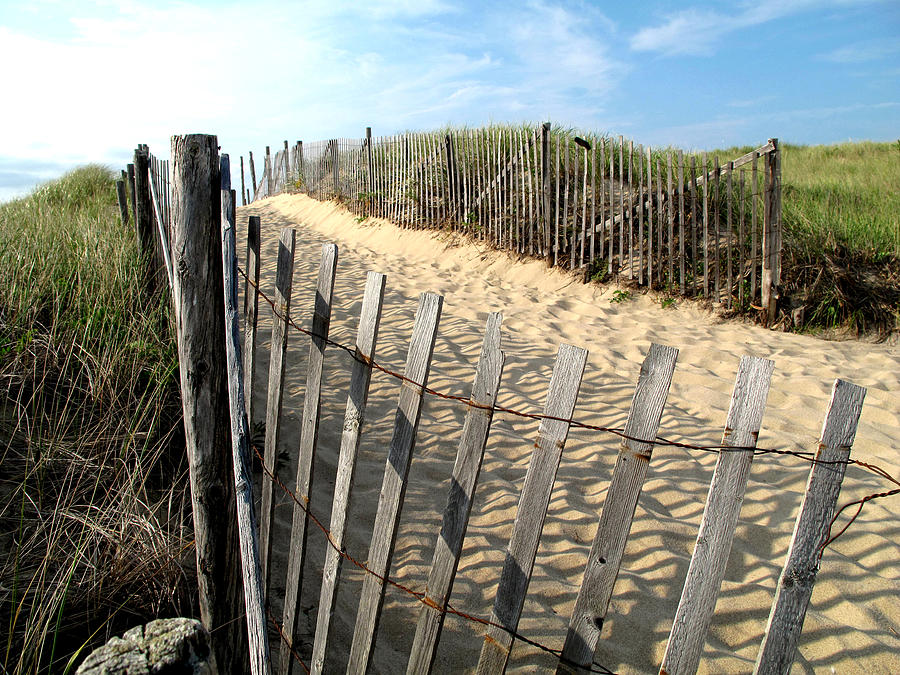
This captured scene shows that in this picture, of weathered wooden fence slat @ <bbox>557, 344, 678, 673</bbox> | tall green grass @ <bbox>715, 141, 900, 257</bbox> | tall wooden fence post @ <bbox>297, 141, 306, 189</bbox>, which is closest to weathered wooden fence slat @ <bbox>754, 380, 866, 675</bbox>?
weathered wooden fence slat @ <bbox>557, 344, 678, 673</bbox>

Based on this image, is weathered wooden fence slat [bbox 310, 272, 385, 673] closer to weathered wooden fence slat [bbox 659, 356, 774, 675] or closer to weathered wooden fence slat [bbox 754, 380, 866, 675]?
weathered wooden fence slat [bbox 659, 356, 774, 675]

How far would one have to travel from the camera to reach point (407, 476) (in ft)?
5.74

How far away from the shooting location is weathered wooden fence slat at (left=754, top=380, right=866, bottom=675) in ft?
3.99

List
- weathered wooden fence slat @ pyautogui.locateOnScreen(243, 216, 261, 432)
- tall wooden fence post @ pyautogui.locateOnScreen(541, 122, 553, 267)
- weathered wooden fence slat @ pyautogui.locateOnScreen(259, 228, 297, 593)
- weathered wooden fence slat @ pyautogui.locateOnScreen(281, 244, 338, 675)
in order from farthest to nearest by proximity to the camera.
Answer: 1. tall wooden fence post @ pyautogui.locateOnScreen(541, 122, 553, 267)
2. weathered wooden fence slat @ pyautogui.locateOnScreen(243, 216, 261, 432)
3. weathered wooden fence slat @ pyautogui.locateOnScreen(259, 228, 297, 593)
4. weathered wooden fence slat @ pyautogui.locateOnScreen(281, 244, 338, 675)

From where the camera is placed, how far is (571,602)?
98.3 inches

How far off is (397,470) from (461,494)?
0.76 feet

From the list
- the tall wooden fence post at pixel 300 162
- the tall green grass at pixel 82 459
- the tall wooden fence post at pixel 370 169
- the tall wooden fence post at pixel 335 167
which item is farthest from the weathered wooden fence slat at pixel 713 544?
the tall wooden fence post at pixel 300 162

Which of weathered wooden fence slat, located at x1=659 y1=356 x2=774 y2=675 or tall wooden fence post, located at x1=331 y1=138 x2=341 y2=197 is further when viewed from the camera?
tall wooden fence post, located at x1=331 y1=138 x2=341 y2=197

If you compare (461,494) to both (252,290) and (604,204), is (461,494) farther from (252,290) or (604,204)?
(604,204)

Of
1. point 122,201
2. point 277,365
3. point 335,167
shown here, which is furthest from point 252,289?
point 335,167

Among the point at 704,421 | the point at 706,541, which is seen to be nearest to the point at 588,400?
the point at 704,421

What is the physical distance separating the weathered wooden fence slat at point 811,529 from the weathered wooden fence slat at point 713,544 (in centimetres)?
13

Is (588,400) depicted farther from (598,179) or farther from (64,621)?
(598,179)

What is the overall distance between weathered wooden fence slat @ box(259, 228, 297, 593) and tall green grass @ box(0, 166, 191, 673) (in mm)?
337
